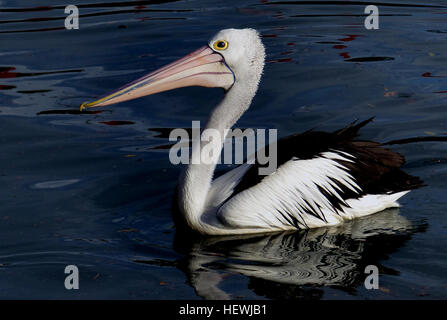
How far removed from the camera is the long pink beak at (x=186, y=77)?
18.3 feet

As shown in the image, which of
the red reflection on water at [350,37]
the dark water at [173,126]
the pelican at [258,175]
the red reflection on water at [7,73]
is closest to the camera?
the dark water at [173,126]

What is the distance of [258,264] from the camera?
16.5ft

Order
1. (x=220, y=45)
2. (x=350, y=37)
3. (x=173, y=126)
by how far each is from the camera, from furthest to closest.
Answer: (x=350, y=37) < (x=173, y=126) < (x=220, y=45)

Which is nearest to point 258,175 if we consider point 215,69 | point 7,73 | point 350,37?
point 215,69

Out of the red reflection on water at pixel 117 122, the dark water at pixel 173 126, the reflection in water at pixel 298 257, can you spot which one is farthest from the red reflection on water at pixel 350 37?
the reflection in water at pixel 298 257

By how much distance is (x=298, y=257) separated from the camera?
16.8 feet

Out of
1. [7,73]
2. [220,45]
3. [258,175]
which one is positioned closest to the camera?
[258,175]

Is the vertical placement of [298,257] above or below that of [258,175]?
below

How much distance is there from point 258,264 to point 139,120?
3.15 m

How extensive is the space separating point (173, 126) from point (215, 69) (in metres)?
2.16

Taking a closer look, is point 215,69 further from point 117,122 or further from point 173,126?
point 117,122

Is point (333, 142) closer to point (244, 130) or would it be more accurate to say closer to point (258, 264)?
point (258, 264)

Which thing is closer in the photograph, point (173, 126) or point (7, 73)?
point (173, 126)

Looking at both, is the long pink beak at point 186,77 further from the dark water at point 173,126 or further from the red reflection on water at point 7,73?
the red reflection on water at point 7,73
